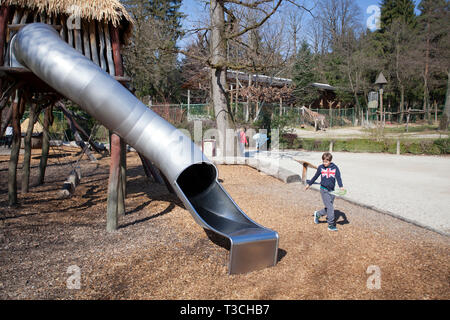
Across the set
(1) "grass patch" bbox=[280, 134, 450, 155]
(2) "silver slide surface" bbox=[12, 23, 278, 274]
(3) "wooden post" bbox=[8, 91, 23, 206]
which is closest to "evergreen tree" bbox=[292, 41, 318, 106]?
(1) "grass patch" bbox=[280, 134, 450, 155]

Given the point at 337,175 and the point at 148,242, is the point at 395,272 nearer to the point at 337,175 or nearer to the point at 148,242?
the point at 337,175

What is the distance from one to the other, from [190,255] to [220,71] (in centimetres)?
1029

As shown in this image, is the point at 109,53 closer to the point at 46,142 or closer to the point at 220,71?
the point at 46,142

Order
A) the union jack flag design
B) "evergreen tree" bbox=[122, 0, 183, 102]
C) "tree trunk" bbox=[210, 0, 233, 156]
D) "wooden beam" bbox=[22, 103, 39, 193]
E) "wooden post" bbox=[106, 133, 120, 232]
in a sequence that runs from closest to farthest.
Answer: "wooden post" bbox=[106, 133, 120, 232] → the union jack flag design → "wooden beam" bbox=[22, 103, 39, 193] → "tree trunk" bbox=[210, 0, 233, 156] → "evergreen tree" bbox=[122, 0, 183, 102]

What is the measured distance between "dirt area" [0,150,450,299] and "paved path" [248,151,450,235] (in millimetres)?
763

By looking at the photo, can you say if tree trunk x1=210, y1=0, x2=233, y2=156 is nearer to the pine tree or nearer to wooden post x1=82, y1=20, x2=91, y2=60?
wooden post x1=82, y1=20, x2=91, y2=60

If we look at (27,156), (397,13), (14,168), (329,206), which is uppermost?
(397,13)

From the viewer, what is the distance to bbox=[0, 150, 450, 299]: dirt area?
3537mm

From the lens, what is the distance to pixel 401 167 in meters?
14.2

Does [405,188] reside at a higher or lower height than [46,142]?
lower

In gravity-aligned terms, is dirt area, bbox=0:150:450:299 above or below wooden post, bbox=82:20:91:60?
below

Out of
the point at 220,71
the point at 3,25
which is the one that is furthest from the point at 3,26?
the point at 220,71

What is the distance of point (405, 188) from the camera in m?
9.76

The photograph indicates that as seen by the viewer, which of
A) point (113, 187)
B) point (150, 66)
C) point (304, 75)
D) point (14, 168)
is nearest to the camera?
point (113, 187)
